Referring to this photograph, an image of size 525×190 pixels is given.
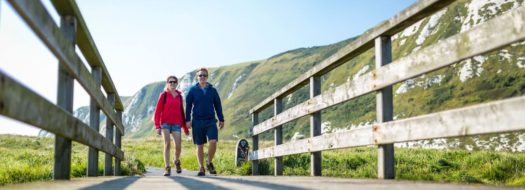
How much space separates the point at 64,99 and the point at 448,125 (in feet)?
10.4

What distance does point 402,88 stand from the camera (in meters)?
168

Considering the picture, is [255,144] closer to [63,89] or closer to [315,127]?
[315,127]

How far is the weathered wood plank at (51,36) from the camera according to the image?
10.9 feet

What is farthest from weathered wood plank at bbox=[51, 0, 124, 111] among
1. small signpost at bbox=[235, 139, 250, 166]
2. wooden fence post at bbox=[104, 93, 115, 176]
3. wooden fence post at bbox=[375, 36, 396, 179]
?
small signpost at bbox=[235, 139, 250, 166]

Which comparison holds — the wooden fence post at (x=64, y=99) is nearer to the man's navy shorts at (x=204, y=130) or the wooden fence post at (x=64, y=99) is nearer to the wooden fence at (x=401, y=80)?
the wooden fence at (x=401, y=80)

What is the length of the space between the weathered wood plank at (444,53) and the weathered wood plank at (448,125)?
1.19 ft

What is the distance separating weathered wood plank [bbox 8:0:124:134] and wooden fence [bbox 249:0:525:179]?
2653 mm

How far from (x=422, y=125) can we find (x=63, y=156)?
304 centimetres

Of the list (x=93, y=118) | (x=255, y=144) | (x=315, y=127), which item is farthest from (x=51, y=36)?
(x=255, y=144)

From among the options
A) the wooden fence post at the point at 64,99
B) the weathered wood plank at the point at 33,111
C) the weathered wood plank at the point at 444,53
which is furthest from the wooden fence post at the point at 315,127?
the wooden fence post at the point at 64,99

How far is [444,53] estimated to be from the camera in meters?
4.29

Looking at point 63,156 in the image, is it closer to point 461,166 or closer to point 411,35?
point 461,166

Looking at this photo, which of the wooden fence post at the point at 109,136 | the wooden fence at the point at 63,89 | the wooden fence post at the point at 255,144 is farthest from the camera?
the wooden fence post at the point at 255,144

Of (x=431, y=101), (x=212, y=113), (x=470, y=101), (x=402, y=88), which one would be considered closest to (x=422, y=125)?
(x=212, y=113)
